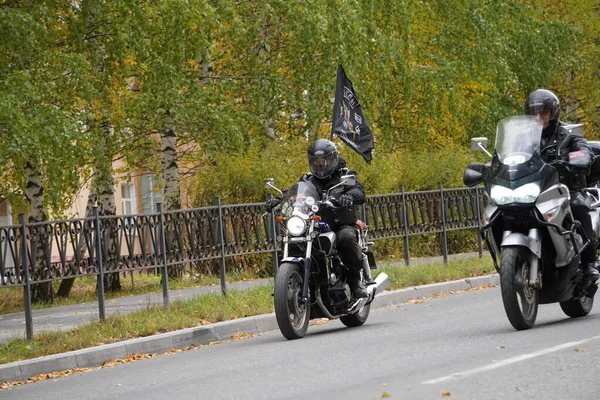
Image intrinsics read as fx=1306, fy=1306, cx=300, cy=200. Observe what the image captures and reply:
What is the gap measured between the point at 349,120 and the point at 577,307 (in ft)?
27.2

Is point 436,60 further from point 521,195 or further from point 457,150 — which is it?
point 521,195

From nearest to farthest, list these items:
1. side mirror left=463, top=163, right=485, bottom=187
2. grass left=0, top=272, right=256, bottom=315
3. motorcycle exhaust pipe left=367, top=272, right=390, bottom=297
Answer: side mirror left=463, top=163, right=485, bottom=187 < motorcycle exhaust pipe left=367, top=272, right=390, bottom=297 < grass left=0, top=272, right=256, bottom=315

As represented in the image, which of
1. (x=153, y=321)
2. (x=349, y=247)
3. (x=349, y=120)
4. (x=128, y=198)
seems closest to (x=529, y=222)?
(x=349, y=247)

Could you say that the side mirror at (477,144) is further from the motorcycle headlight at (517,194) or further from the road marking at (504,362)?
the road marking at (504,362)

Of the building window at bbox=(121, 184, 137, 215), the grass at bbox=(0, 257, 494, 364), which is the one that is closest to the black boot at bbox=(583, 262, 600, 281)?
the grass at bbox=(0, 257, 494, 364)

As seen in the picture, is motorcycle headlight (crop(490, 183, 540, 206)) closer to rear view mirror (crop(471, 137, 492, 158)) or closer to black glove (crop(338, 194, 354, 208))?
rear view mirror (crop(471, 137, 492, 158))

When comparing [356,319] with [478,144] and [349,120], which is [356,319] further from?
[349,120]

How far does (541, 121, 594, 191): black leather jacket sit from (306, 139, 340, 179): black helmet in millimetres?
2128

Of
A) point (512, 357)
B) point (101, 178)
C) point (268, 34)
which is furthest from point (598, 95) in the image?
point (512, 357)

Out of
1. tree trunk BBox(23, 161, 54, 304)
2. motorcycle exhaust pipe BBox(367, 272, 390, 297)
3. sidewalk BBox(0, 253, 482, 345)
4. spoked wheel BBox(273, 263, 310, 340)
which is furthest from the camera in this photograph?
tree trunk BBox(23, 161, 54, 304)

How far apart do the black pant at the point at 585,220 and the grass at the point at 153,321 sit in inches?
174

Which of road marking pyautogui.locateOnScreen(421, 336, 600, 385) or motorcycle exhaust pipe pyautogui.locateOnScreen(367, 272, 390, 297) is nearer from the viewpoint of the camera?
road marking pyautogui.locateOnScreen(421, 336, 600, 385)

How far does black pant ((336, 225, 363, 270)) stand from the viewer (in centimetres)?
1280

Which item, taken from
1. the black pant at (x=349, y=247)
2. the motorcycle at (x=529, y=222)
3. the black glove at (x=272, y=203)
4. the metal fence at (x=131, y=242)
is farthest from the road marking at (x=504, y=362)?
the metal fence at (x=131, y=242)
